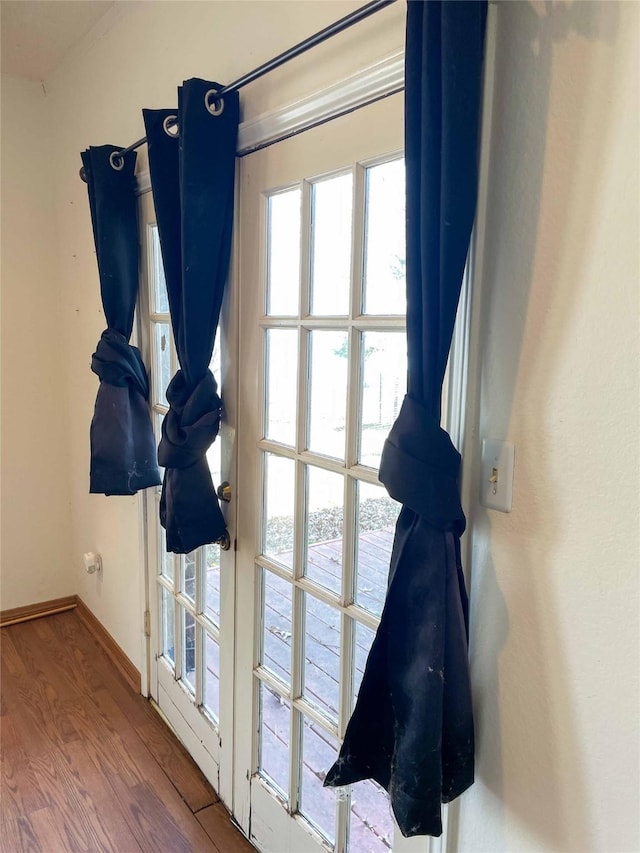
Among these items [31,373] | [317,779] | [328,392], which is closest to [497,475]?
[328,392]

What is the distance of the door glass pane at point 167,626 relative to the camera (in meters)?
2.11

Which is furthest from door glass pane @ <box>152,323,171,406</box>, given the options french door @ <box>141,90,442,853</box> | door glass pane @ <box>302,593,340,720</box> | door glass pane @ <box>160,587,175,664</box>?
door glass pane @ <box>302,593,340,720</box>

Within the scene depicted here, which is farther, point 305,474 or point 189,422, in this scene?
point 189,422

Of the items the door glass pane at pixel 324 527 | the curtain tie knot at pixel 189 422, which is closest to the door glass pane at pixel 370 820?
the door glass pane at pixel 324 527

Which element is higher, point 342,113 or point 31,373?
point 342,113

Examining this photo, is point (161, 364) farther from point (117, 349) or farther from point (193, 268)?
point (193, 268)

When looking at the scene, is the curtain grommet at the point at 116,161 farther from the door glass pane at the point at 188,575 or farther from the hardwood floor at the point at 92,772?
the hardwood floor at the point at 92,772

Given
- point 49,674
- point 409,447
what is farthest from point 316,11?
point 49,674

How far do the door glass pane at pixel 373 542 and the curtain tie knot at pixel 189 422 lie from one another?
0.49m

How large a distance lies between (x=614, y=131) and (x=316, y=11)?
0.73 metres

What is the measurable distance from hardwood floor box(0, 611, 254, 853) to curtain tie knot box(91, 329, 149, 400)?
1.18m

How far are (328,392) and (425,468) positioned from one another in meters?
0.42

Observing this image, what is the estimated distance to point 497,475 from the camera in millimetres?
958

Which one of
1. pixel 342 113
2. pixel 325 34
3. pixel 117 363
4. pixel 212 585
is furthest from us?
pixel 117 363
